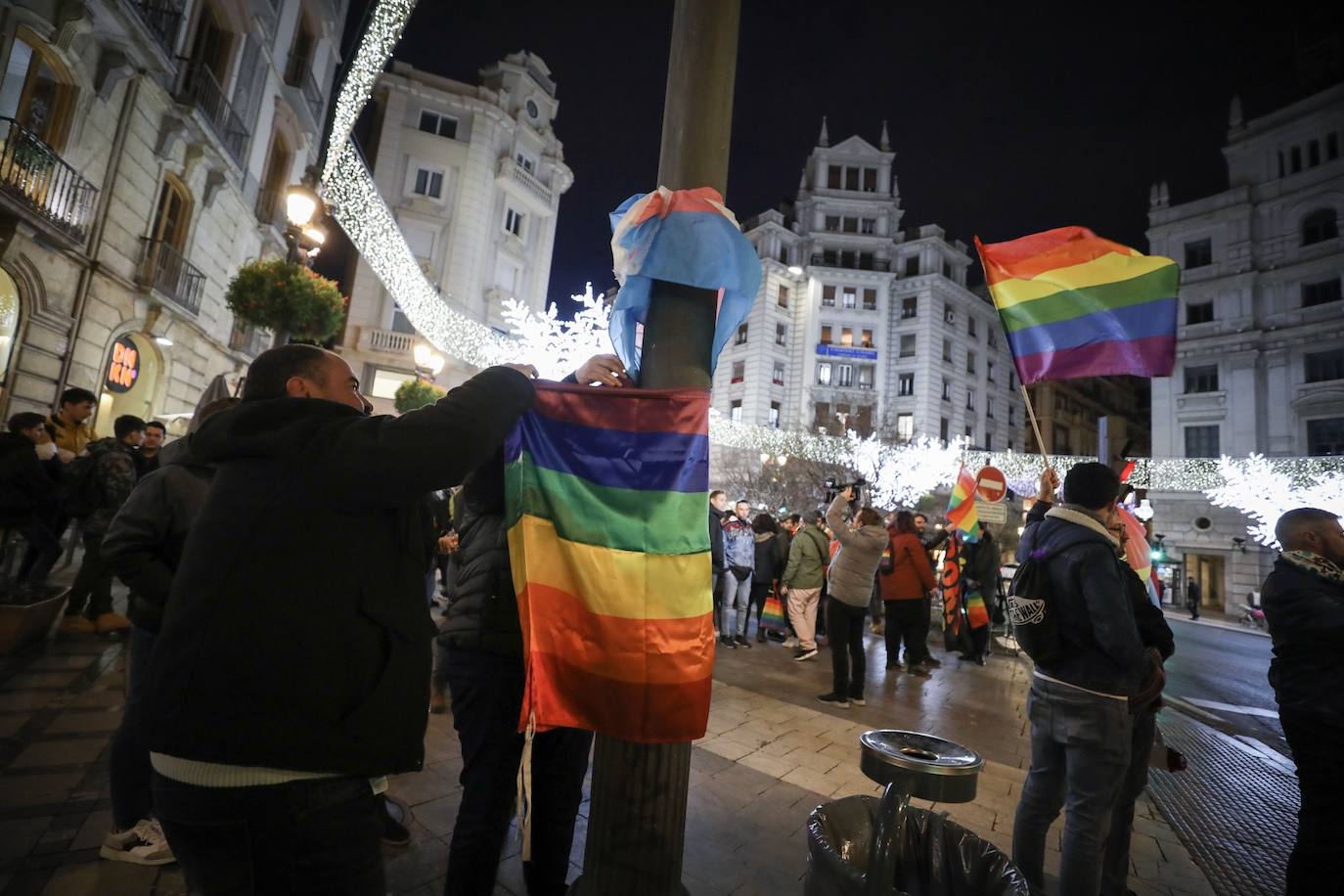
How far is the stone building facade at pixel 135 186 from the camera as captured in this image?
33.2 feet

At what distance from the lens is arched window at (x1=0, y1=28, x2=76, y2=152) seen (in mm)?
9852

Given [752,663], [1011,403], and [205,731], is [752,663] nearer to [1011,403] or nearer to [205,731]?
[205,731]

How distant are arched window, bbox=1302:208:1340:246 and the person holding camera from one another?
35556mm

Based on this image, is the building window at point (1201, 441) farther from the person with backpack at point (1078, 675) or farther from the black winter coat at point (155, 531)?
the black winter coat at point (155, 531)

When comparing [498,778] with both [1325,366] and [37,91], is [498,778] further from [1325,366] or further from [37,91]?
[1325,366]

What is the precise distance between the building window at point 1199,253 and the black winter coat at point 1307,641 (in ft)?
126

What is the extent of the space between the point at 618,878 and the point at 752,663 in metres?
6.24

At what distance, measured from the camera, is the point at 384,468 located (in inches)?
56.6

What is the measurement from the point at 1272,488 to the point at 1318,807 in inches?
1113

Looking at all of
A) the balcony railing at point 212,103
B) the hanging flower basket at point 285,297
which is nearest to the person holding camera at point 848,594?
the hanging flower basket at point 285,297

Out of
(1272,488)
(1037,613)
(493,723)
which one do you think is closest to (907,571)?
(1037,613)

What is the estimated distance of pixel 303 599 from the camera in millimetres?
1375

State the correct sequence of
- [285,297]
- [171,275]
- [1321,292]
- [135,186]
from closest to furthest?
[285,297] → [135,186] → [171,275] → [1321,292]

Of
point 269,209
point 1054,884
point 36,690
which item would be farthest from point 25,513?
point 269,209
